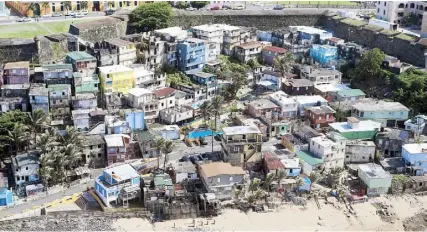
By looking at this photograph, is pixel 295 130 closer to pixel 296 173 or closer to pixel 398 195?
pixel 296 173

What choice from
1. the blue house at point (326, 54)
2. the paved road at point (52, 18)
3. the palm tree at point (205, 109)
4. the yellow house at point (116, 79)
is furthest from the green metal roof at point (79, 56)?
the blue house at point (326, 54)

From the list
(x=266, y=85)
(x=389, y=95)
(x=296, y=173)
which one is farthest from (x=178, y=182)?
(x=389, y=95)

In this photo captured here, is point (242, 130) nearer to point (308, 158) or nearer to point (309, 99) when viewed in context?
point (308, 158)

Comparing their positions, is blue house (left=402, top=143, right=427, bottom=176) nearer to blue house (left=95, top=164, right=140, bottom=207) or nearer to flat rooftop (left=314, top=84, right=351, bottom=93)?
flat rooftop (left=314, top=84, right=351, bottom=93)

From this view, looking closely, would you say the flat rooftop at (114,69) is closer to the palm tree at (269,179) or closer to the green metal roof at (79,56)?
the green metal roof at (79,56)

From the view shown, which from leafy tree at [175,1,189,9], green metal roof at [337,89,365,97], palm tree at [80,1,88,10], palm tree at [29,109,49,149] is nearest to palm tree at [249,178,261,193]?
palm tree at [29,109,49,149]

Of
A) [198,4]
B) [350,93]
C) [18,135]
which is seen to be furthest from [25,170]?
[198,4]
